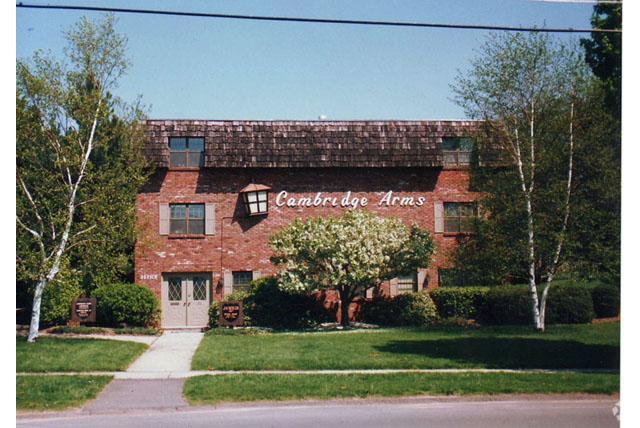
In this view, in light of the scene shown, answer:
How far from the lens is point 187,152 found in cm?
2270

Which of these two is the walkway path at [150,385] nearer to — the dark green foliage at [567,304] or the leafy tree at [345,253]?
the leafy tree at [345,253]

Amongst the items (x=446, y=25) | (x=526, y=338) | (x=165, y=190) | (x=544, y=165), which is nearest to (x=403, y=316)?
(x=526, y=338)

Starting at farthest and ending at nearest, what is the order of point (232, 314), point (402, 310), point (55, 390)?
point (402, 310)
point (232, 314)
point (55, 390)

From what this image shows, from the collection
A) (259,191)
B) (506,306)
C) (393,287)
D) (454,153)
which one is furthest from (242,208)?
(506,306)

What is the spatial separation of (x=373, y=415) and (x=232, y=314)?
11.7 metres

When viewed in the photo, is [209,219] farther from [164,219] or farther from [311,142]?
[311,142]

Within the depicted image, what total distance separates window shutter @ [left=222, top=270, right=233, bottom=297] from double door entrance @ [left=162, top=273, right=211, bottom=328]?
57 cm

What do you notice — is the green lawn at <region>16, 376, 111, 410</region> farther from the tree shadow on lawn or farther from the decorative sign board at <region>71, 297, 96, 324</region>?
the decorative sign board at <region>71, 297, 96, 324</region>

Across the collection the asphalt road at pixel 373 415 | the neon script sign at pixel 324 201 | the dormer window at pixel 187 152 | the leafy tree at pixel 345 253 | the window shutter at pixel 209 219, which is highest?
the dormer window at pixel 187 152

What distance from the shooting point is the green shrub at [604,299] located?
18.9 meters

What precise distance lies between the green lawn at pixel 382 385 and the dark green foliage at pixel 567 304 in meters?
8.27

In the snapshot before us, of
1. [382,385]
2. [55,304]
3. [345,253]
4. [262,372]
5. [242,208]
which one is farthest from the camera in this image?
[242,208]

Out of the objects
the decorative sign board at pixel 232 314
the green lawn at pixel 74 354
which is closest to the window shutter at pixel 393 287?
the decorative sign board at pixel 232 314

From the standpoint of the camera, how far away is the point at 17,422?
887cm
